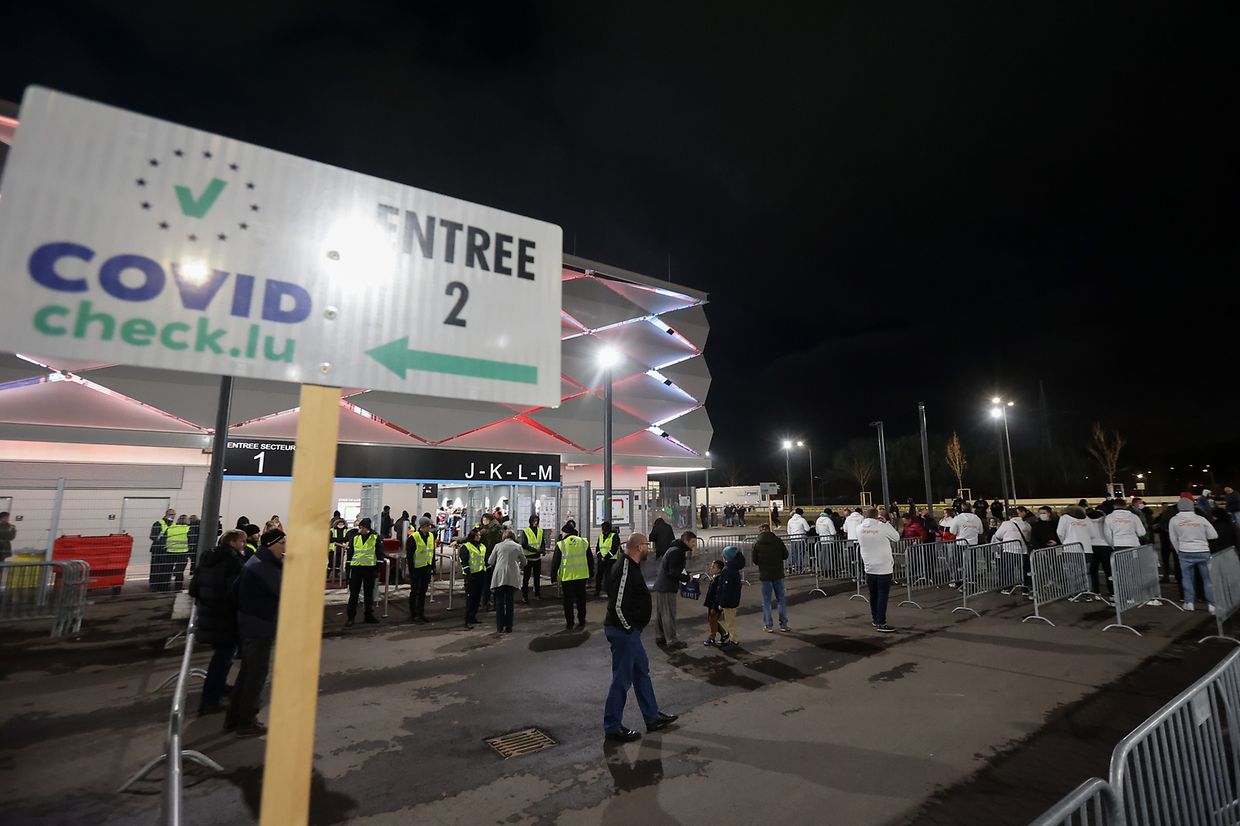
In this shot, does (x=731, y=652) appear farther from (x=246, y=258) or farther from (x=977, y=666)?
(x=246, y=258)

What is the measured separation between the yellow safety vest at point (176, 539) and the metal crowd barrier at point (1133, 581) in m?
18.7

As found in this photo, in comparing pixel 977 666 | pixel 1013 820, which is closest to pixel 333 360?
pixel 1013 820

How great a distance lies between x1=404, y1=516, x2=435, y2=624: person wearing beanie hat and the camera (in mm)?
11141

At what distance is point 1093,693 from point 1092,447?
54.6m

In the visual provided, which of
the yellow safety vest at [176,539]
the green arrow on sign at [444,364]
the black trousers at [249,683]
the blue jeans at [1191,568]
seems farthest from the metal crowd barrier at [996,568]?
the yellow safety vest at [176,539]

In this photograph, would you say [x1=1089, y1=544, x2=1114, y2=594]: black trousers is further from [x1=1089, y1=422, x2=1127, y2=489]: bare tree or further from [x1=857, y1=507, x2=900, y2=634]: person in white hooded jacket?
[x1=1089, y1=422, x2=1127, y2=489]: bare tree

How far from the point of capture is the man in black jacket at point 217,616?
6.57 metres

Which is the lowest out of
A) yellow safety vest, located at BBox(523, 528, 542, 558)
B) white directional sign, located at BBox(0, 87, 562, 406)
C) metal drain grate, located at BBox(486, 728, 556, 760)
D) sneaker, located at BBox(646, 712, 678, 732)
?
metal drain grate, located at BBox(486, 728, 556, 760)

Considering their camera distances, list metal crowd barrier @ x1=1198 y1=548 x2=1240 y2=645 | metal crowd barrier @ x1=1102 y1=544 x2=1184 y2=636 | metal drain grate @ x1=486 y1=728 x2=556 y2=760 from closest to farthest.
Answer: metal drain grate @ x1=486 y1=728 x2=556 y2=760 → metal crowd barrier @ x1=1198 y1=548 x2=1240 y2=645 → metal crowd barrier @ x1=1102 y1=544 x2=1184 y2=636

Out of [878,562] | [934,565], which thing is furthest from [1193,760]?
[934,565]

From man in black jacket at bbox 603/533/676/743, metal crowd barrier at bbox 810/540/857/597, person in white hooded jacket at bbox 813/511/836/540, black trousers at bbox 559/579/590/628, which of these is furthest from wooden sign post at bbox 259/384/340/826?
person in white hooded jacket at bbox 813/511/836/540

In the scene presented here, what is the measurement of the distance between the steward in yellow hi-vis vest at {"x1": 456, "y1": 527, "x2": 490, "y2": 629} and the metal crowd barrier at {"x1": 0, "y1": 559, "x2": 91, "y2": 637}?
257 inches

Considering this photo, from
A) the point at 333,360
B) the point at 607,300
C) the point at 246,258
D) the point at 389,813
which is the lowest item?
the point at 389,813

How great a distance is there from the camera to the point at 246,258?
1.86 metres
